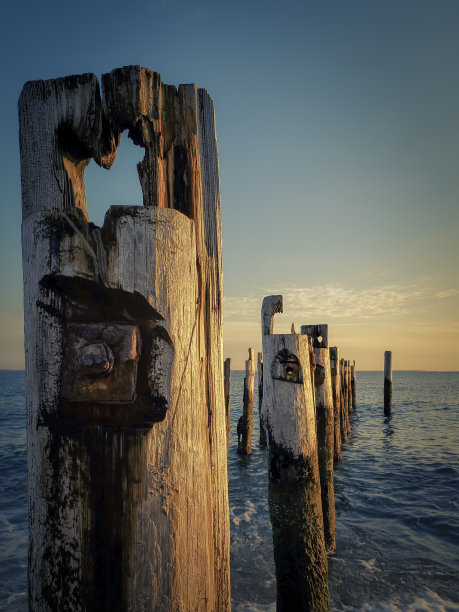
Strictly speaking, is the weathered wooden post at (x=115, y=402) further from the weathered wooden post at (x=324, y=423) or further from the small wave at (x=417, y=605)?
the weathered wooden post at (x=324, y=423)

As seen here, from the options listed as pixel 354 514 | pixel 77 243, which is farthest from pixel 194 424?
pixel 354 514

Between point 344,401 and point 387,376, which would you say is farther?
point 387,376

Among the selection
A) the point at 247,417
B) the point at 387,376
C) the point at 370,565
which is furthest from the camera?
the point at 387,376

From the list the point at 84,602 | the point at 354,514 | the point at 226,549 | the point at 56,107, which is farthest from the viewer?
the point at 354,514

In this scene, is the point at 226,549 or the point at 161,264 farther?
the point at 226,549

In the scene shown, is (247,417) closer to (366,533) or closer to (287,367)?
(366,533)

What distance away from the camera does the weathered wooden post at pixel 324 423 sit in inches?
197

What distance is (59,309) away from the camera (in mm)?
903

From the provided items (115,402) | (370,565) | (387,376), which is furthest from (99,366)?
(387,376)

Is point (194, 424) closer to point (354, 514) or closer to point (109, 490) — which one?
point (109, 490)

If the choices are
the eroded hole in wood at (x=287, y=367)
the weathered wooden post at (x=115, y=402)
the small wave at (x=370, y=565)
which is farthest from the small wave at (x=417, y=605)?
the weathered wooden post at (x=115, y=402)

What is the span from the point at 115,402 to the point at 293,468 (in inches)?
120

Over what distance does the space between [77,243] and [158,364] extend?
380mm

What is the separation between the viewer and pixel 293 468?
135 inches
